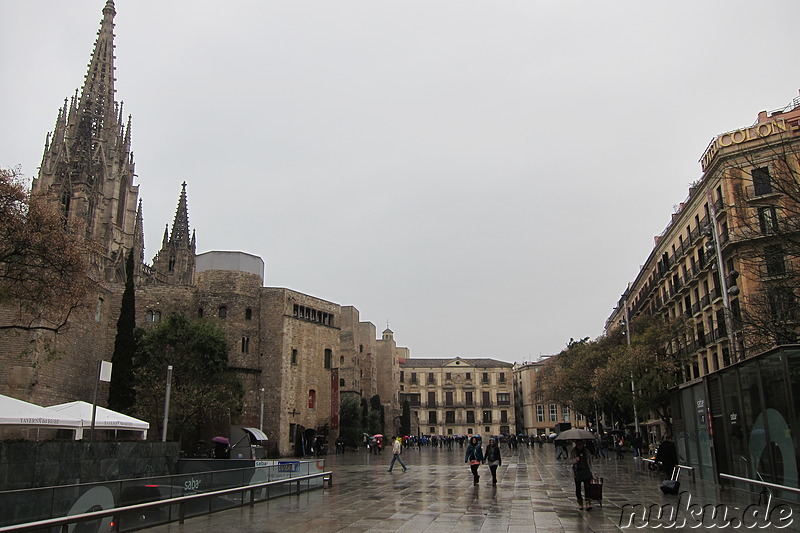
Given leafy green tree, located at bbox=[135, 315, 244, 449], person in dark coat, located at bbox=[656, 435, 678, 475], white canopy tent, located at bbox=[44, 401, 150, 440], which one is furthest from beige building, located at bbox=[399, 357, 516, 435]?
person in dark coat, located at bbox=[656, 435, 678, 475]

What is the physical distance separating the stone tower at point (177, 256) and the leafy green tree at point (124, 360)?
48.2m

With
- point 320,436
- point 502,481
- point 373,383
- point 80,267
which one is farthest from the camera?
point 373,383

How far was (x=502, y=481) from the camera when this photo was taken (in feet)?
70.2

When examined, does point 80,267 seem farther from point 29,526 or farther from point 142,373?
point 142,373

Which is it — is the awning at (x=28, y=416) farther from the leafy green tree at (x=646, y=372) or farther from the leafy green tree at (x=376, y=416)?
the leafy green tree at (x=376, y=416)

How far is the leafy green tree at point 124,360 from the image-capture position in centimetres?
3669

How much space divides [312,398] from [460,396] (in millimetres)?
56962

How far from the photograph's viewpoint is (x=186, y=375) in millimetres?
38406

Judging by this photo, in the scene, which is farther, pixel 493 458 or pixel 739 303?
pixel 739 303

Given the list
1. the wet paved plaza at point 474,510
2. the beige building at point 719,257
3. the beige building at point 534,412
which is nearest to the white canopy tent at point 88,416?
the wet paved plaza at point 474,510

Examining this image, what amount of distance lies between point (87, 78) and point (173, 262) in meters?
31.1

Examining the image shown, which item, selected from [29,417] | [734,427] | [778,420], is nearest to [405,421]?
[29,417]

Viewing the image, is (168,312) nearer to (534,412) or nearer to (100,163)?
(100,163)

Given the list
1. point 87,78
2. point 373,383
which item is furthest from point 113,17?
point 373,383
